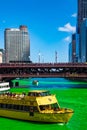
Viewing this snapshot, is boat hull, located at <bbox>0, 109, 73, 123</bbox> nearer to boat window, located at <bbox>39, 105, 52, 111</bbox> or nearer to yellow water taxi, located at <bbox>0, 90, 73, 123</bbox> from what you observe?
yellow water taxi, located at <bbox>0, 90, 73, 123</bbox>

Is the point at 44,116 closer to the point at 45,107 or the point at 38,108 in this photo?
the point at 38,108

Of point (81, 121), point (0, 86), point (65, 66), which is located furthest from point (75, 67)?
point (81, 121)

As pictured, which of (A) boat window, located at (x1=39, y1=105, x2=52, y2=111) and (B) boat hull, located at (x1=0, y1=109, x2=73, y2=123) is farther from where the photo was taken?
(A) boat window, located at (x1=39, y1=105, x2=52, y2=111)

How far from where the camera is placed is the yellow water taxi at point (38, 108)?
160 feet

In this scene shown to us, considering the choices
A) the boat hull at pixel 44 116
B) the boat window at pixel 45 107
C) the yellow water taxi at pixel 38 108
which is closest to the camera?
the boat hull at pixel 44 116

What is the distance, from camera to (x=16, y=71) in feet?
498

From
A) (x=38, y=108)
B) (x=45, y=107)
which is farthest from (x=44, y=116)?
(x=45, y=107)

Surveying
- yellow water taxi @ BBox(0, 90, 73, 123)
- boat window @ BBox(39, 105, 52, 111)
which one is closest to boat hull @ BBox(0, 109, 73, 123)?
yellow water taxi @ BBox(0, 90, 73, 123)

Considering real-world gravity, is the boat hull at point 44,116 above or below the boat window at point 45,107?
below

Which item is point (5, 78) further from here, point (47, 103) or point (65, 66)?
point (47, 103)

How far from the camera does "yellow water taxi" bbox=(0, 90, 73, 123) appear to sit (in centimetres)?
4888

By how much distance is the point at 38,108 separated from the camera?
49.6 metres

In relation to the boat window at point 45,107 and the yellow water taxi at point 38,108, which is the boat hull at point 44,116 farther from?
the boat window at point 45,107

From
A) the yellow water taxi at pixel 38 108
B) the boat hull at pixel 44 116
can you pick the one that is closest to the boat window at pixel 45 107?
the yellow water taxi at pixel 38 108
